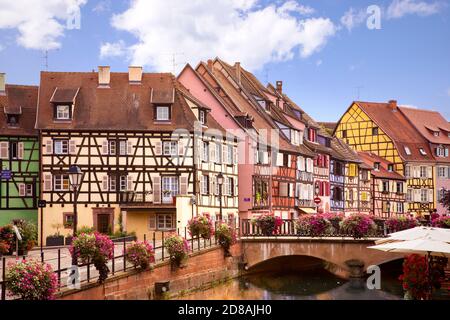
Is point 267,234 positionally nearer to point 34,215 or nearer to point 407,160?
point 34,215

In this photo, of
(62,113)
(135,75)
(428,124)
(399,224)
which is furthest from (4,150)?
(428,124)

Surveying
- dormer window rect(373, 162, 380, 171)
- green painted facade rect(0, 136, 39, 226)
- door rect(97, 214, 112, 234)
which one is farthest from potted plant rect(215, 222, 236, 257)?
dormer window rect(373, 162, 380, 171)

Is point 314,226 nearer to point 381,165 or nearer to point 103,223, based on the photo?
point 103,223

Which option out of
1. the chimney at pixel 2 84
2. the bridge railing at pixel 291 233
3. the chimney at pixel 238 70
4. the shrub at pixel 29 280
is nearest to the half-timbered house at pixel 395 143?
the chimney at pixel 238 70

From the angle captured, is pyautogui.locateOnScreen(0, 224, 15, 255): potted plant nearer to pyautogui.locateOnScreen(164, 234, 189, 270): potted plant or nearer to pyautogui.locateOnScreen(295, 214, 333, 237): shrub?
pyautogui.locateOnScreen(164, 234, 189, 270): potted plant

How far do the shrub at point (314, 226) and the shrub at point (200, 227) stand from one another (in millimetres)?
6538

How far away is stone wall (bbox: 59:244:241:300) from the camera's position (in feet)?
83.2

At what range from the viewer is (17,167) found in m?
50.9

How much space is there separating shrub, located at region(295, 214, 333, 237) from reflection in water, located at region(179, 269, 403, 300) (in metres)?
2.27

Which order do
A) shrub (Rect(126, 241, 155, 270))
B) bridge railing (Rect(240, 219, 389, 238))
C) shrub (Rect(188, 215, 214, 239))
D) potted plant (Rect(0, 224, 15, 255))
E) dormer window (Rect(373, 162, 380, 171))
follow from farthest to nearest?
1. dormer window (Rect(373, 162, 380, 171))
2. bridge railing (Rect(240, 219, 389, 238))
3. shrub (Rect(188, 215, 214, 239))
4. potted plant (Rect(0, 224, 15, 255))
5. shrub (Rect(126, 241, 155, 270))

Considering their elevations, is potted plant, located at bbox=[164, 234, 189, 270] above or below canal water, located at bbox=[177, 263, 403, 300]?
above

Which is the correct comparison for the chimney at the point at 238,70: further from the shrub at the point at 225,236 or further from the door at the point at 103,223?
the shrub at the point at 225,236
